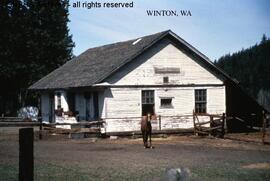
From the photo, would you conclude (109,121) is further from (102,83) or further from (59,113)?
(59,113)

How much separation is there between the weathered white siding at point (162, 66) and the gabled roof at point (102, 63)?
0.46 metres

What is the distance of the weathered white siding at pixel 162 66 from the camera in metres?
27.0

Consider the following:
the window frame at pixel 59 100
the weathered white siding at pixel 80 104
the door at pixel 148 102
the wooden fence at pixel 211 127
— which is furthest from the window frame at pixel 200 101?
the window frame at pixel 59 100

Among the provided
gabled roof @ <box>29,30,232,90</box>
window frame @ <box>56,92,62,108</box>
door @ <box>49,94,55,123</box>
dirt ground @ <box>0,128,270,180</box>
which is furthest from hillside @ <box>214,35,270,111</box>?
dirt ground @ <box>0,128,270,180</box>

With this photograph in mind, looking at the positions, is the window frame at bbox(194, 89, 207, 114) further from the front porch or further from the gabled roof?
the front porch

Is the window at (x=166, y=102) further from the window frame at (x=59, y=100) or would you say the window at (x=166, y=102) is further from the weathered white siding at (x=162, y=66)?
the window frame at (x=59, y=100)

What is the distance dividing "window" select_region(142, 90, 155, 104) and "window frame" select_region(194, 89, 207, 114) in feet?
9.61

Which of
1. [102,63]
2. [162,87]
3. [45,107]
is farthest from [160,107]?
[45,107]

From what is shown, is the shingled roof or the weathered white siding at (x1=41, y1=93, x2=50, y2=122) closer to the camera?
the shingled roof

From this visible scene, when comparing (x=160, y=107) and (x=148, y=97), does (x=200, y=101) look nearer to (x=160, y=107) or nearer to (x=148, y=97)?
(x=160, y=107)

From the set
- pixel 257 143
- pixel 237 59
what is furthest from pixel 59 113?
pixel 237 59

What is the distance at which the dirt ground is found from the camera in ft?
38.8

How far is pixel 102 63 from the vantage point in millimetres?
29766

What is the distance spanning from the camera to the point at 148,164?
47.3 ft
